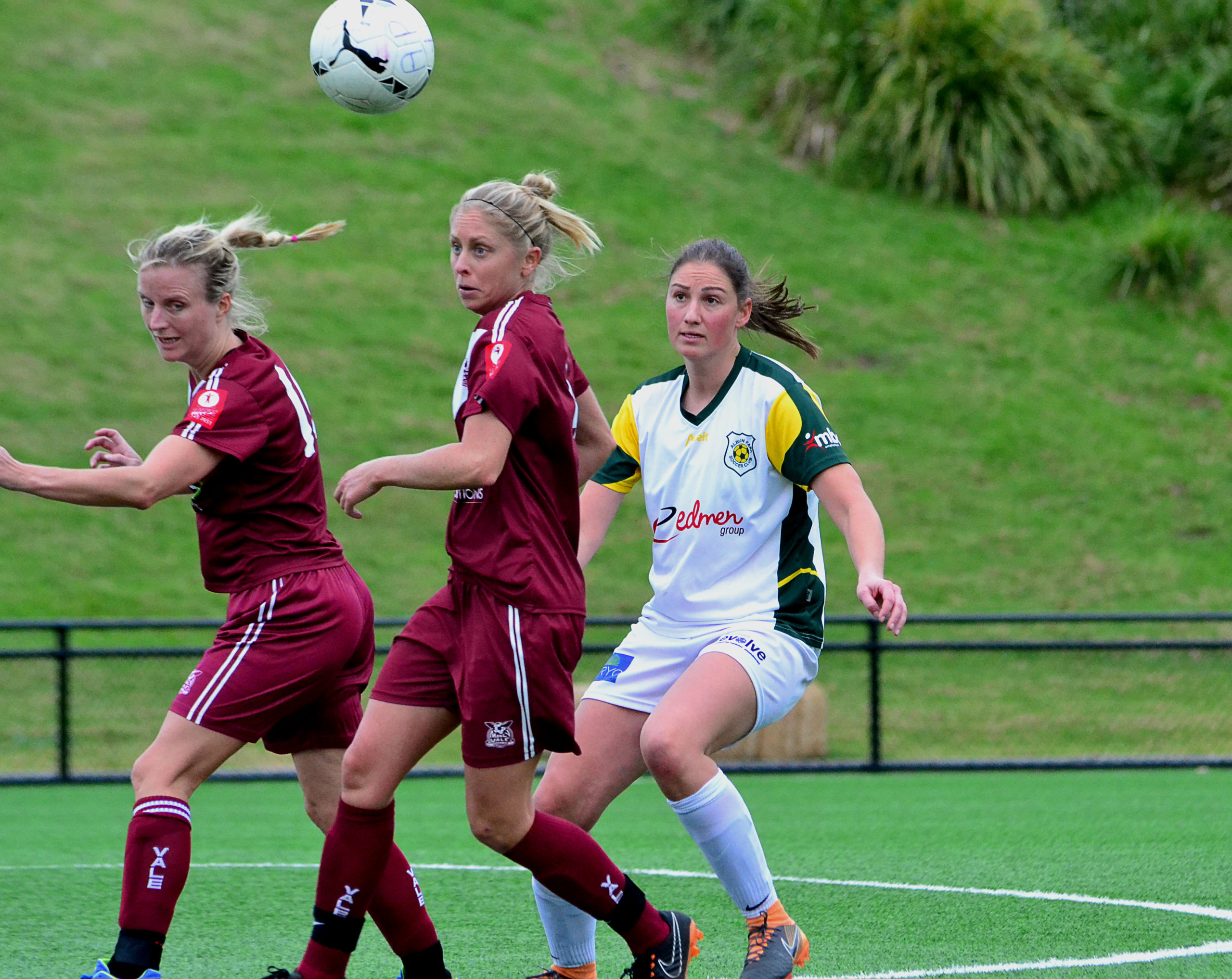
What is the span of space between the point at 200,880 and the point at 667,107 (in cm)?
1752

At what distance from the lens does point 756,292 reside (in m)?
4.48

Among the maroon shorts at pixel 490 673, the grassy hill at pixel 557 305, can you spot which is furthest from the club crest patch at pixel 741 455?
the grassy hill at pixel 557 305

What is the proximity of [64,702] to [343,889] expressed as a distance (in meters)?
6.55

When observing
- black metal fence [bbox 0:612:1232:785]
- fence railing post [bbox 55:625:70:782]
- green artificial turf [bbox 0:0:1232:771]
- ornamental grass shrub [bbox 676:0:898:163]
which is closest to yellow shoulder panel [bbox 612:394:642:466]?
black metal fence [bbox 0:612:1232:785]

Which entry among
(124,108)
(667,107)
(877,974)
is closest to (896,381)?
(667,107)

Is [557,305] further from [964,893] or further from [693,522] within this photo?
[693,522]

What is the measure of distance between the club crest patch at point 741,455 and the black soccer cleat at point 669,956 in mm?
1250

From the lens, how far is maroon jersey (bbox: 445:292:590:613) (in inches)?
140

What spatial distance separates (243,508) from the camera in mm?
3871

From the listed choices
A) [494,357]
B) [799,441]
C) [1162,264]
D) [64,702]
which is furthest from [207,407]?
[1162,264]

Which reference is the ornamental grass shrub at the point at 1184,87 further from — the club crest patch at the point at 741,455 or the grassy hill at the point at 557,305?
the club crest patch at the point at 741,455

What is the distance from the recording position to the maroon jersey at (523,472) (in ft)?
11.7

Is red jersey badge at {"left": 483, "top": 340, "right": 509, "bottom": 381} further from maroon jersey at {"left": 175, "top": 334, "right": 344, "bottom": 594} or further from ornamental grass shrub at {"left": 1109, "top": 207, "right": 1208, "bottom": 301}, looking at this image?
ornamental grass shrub at {"left": 1109, "top": 207, "right": 1208, "bottom": 301}

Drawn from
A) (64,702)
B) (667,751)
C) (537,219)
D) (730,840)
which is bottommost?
(64,702)
